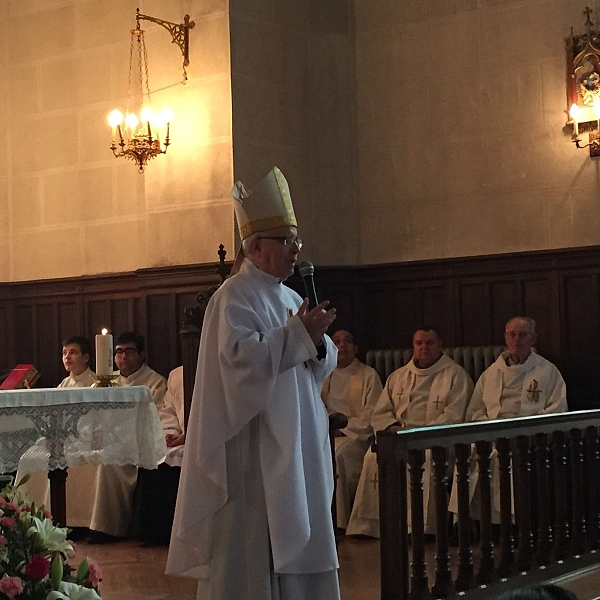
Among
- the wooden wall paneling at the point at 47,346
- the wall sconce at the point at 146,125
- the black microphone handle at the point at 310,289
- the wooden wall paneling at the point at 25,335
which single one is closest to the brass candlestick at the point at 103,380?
the black microphone handle at the point at 310,289

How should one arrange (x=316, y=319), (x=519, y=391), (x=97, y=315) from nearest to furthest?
(x=316, y=319)
(x=519, y=391)
(x=97, y=315)

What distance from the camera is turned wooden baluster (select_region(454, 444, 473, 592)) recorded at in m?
5.46

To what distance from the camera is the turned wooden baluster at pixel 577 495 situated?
635cm

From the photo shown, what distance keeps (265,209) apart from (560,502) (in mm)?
2827

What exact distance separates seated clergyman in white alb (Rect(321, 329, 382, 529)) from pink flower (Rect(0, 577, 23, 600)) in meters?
6.34

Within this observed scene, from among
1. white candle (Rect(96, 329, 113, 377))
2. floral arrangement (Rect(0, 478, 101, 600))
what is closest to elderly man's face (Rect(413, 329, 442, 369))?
white candle (Rect(96, 329, 113, 377))

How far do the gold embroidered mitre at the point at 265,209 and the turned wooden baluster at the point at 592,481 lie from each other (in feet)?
9.82

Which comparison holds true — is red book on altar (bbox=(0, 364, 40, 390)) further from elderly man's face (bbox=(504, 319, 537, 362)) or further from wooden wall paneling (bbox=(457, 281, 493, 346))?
elderly man's face (bbox=(504, 319, 537, 362))

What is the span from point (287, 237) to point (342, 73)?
6.06 meters

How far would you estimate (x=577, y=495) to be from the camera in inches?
251

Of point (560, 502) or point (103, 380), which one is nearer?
point (560, 502)

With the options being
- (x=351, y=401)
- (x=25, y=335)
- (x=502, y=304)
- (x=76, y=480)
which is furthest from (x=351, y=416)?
(x=25, y=335)

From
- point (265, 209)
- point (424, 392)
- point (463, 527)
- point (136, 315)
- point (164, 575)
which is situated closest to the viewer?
point (265, 209)

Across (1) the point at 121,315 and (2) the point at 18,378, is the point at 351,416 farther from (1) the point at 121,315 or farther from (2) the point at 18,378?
(2) the point at 18,378
